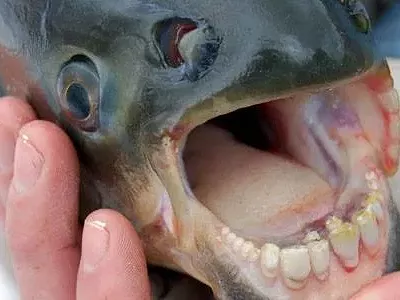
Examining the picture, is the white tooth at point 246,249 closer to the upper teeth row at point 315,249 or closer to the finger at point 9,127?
the upper teeth row at point 315,249

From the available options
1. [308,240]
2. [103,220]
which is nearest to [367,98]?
[308,240]

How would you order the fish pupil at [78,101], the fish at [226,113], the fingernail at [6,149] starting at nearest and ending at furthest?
the fish at [226,113], the fish pupil at [78,101], the fingernail at [6,149]

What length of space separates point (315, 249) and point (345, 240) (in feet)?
0.09

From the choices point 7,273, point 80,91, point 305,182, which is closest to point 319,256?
point 305,182

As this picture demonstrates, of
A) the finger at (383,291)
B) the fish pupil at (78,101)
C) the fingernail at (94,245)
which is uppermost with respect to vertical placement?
the fish pupil at (78,101)

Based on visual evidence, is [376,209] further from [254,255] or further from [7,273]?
[7,273]

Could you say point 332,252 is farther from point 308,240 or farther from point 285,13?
point 285,13

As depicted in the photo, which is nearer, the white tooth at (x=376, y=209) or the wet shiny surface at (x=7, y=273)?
the white tooth at (x=376, y=209)

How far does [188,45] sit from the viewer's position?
30.1 inches

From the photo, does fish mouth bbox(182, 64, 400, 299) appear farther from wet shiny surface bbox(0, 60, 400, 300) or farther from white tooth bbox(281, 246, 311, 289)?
wet shiny surface bbox(0, 60, 400, 300)

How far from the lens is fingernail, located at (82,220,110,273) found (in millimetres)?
845

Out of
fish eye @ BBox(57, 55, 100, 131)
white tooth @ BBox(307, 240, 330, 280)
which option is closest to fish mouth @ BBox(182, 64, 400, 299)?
white tooth @ BBox(307, 240, 330, 280)

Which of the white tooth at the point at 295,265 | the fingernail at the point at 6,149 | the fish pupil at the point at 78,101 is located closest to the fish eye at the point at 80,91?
the fish pupil at the point at 78,101

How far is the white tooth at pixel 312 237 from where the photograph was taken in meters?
0.80
